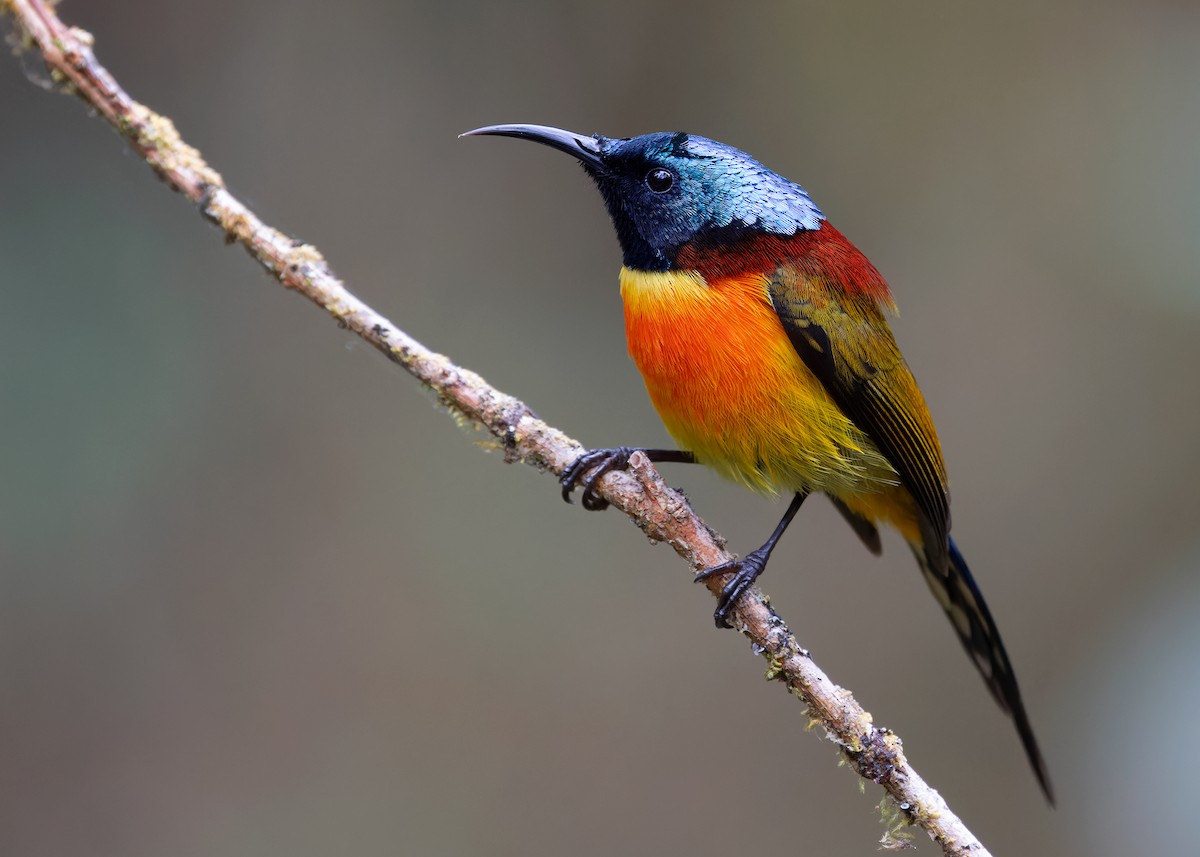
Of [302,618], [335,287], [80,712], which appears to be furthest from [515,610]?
[335,287]

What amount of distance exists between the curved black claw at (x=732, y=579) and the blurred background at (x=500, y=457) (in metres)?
2.34

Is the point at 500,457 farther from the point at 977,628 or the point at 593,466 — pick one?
the point at 977,628

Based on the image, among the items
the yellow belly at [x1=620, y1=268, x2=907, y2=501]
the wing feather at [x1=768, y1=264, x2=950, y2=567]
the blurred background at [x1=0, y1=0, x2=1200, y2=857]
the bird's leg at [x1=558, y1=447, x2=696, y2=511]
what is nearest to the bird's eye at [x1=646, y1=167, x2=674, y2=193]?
the yellow belly at [x1=620, y1=268, x2=907, y2=501]

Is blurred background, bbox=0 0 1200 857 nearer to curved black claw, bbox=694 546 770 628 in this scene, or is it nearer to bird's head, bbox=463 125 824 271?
bird's head, bbox=463 125 824 271

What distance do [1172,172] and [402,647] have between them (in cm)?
428

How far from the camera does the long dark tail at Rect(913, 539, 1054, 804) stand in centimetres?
370

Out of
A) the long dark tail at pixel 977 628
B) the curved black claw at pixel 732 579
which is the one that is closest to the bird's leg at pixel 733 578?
the curved black claw at pixel 732 579

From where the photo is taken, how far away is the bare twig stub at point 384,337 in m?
2.50

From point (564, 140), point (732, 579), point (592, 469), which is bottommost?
point (732, 579)

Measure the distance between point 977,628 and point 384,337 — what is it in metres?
2.34

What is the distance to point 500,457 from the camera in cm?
470

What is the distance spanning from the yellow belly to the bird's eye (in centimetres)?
28

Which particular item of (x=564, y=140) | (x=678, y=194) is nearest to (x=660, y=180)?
(x=678, y=194)

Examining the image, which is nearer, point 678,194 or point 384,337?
point 384,337
